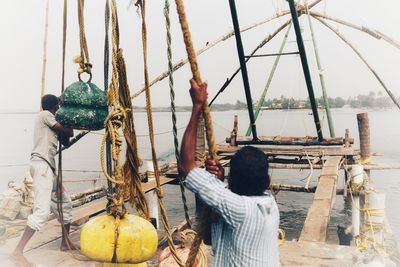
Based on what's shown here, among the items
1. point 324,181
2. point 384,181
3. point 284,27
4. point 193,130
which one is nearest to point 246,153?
point 193,130

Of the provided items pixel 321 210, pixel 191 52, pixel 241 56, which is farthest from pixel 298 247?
pixel 241 56

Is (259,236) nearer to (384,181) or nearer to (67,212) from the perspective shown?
(67,212)

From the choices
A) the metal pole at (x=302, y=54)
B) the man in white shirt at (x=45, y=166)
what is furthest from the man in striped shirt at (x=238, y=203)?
the metal pole at (x=302, y=54)

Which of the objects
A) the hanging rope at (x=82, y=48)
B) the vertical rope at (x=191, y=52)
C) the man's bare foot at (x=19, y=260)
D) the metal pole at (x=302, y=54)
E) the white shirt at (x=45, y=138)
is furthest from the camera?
the metal pole at (x=302, y=54)

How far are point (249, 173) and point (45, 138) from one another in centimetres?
324

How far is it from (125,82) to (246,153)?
35.9 inches

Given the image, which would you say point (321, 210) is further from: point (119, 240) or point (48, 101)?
point (48, 101)

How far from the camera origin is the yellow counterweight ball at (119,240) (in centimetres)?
207

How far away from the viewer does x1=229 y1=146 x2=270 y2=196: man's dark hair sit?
70.9 inches

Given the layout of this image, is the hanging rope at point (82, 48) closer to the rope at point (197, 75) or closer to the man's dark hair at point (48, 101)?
the rope at point (197, 75)

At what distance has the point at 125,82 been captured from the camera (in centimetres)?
228

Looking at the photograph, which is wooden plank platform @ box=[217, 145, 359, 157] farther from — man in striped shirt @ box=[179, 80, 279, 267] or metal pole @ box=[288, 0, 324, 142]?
man in striped shirt @ box=[179, 80, 279, 267]

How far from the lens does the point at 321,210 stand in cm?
499

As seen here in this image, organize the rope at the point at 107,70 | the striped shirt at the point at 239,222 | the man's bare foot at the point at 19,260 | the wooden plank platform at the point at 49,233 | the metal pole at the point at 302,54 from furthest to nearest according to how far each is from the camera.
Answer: the metal pole at the point at 302,54 → the wooden plank platform at the point at 49,233 → the man's bare foot at the point at 19,260 → the rope at the point at 107,70 → the striped shirt at the point at 239,222
